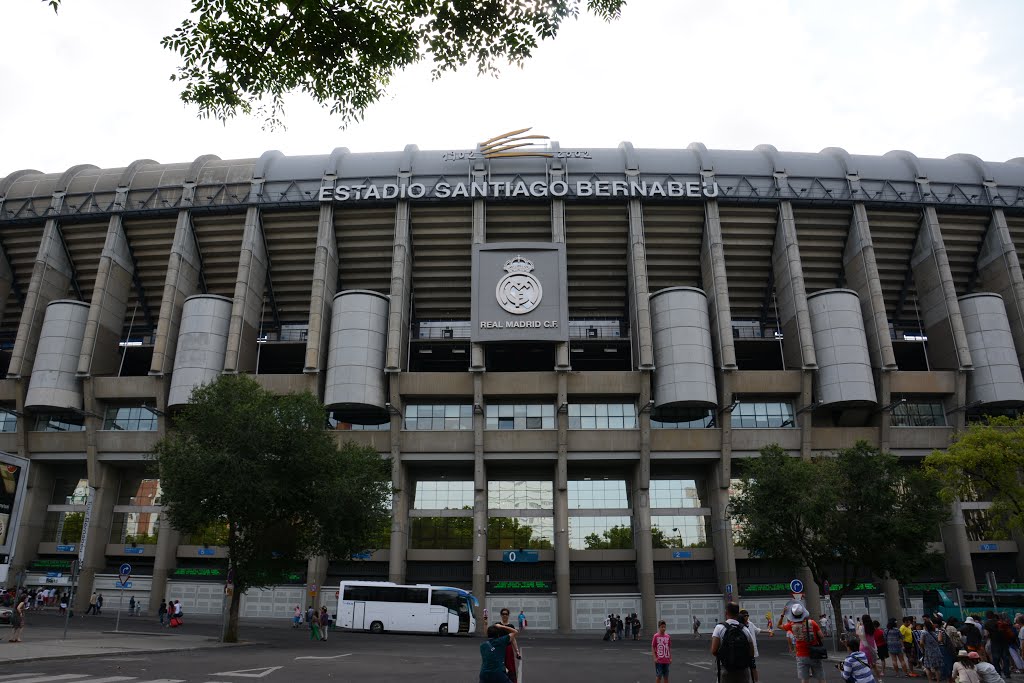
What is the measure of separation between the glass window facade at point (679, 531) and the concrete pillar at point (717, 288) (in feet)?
29.4

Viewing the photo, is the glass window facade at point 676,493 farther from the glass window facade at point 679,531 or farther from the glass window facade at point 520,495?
the glass window facade at point 520,495

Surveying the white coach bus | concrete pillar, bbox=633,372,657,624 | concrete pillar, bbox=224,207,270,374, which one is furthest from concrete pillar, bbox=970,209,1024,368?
concrete pillar, bbox=224,207,270,374

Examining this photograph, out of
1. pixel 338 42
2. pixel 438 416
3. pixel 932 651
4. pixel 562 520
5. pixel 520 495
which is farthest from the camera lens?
pixel 520 495

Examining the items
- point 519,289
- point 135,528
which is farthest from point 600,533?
point 135,528

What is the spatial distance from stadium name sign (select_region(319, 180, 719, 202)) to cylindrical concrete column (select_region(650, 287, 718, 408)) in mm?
7511

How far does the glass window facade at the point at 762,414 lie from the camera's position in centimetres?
4803

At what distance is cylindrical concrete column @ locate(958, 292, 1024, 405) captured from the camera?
152ft

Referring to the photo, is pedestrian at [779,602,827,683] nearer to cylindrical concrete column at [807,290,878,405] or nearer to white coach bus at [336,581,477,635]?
→ white coach bus at [336,581,477,635]

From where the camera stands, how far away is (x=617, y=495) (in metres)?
49.0

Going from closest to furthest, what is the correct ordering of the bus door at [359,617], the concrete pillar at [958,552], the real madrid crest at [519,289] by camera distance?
Result: 1. the bus door at [359,617]
2. the concrete pillar at [958,552]
3. the real madrid crest at [519,289]

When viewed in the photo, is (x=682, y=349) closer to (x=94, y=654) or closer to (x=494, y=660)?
(x=94, y=654)

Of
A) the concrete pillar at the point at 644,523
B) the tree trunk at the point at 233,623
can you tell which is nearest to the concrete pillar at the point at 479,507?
the concrete pillar at the point at 644,523

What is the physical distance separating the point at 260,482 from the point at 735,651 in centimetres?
2231

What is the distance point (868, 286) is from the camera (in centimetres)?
4862
